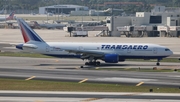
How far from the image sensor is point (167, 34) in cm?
14550

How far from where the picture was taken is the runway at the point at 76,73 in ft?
183

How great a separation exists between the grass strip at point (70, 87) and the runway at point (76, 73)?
2623 mm

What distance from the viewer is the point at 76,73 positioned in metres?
62.1

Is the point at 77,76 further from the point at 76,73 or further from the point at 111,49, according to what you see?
the point at 111,49

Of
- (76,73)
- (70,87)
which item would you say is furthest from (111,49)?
(70,87)

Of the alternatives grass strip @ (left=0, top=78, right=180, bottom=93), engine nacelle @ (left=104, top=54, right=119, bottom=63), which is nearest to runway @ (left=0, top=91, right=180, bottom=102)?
grass strip @ (left=0, top=78, right=180, bottom=93)

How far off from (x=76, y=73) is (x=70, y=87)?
39.4ft

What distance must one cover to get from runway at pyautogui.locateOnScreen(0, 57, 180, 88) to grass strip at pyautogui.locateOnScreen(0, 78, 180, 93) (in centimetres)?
262

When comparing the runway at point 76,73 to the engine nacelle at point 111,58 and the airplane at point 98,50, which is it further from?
the airplane at point 98,50

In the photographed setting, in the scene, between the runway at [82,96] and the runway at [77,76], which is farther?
the runway at [77,76]

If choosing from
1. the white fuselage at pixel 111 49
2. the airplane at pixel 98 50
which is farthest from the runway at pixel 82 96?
the white fuselage at pixel 111 49

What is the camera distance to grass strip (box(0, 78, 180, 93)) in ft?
159

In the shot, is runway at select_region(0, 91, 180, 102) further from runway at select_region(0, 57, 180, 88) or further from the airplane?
the airplane

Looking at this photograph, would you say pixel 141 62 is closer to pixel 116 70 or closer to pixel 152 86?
pixel 116 70
